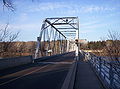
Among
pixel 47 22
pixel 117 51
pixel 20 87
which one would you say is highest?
pixel 47 22

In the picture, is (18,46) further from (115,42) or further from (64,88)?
(115,42)

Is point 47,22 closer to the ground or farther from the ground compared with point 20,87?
farther from the ground

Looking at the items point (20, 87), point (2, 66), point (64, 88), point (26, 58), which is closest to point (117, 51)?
point (64, 88)

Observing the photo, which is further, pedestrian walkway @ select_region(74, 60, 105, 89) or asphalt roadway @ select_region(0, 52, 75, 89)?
pedestrian walkway @ select_region(74, 60, 105, 89)

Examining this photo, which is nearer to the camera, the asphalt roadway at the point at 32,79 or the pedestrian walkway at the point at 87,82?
the asphalt roadway at the point at 32,79

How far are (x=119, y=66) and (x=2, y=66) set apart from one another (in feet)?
41.6

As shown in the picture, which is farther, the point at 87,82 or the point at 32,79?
the point at 32,79

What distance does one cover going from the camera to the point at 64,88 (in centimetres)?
738

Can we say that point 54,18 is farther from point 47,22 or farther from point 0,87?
point 0,87

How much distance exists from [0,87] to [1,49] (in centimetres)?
519

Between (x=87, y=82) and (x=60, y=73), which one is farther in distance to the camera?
(x=60, y=73)

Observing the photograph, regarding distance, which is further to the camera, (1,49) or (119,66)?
(1,49)

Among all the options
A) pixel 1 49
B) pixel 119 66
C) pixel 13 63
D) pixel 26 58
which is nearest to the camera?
pixel 119 66

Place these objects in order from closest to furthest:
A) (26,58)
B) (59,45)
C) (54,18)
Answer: (26,58), (54,18), (59,45)
